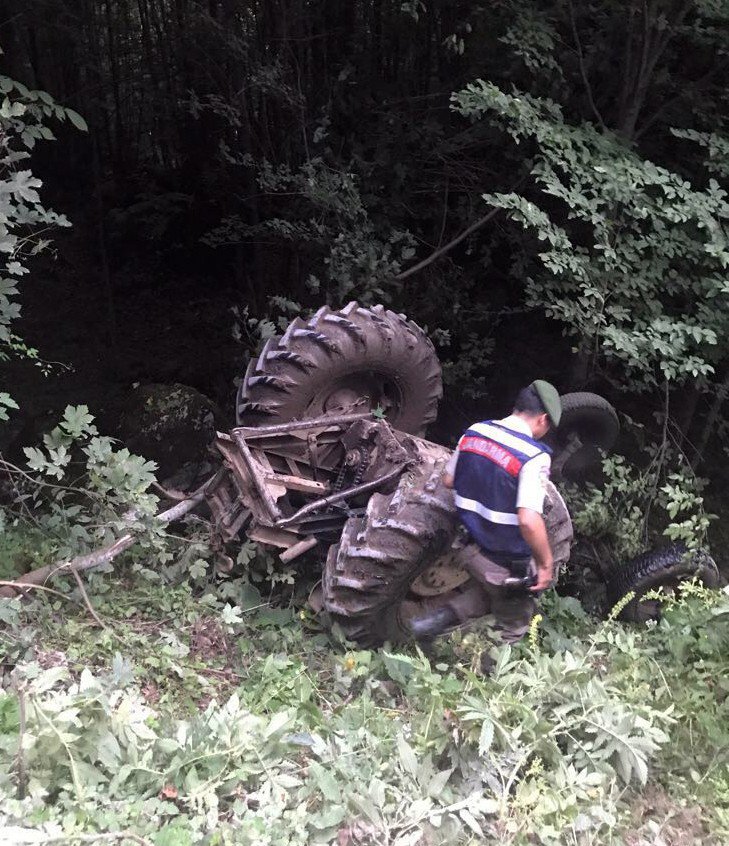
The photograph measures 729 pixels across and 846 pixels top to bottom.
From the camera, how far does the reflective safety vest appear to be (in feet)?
9.25

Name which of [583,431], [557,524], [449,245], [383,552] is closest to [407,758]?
[383,552]

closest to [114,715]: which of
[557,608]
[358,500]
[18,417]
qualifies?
[358,500]

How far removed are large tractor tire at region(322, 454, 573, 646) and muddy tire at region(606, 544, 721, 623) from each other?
Answer: 0.97 meters

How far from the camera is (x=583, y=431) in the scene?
14.4 ft

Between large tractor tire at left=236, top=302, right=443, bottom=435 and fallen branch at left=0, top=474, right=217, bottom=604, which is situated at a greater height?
large tractor tire at left=236, top=302, right=443, bottom=435

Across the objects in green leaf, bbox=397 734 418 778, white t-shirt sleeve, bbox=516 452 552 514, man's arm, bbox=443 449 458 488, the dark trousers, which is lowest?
the dark trousers

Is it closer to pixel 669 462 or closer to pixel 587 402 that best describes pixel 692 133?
pixel 587 402

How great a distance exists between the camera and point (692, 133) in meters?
4.14

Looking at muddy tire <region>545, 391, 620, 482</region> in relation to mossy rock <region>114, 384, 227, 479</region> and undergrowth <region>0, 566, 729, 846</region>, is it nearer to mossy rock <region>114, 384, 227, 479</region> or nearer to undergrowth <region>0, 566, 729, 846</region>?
undergrowth <region>0, 566, 729, 846</region>

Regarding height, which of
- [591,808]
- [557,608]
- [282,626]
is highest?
[591,808]

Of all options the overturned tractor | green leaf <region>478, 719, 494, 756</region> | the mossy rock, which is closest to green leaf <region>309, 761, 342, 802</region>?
green leaf <region>478, 719, 494, 756</region>

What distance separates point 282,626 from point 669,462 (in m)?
3.71

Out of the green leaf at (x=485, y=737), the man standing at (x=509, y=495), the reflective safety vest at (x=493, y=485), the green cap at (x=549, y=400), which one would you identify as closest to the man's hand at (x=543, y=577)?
the man standing at (x=509, y=495)

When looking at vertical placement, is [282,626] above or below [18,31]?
below
